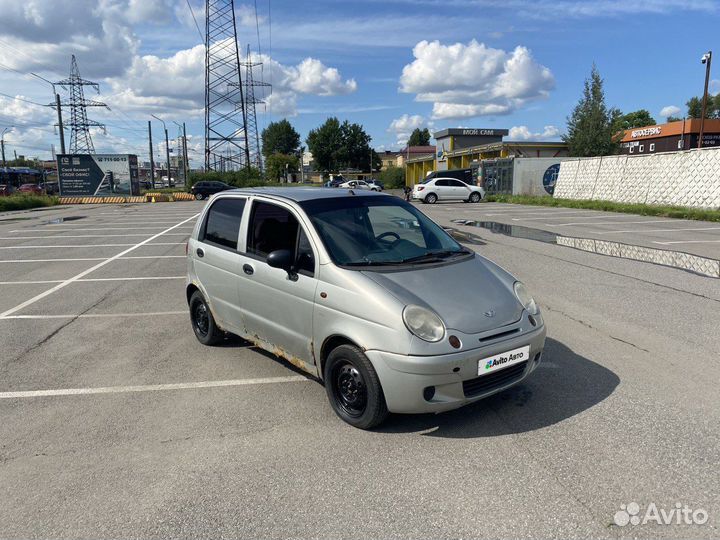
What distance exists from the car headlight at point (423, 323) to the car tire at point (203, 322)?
2788 mm

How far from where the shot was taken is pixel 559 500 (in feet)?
9.39

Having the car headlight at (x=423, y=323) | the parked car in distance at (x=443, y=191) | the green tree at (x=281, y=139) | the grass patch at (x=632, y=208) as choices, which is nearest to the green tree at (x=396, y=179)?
the parked car in distance at (x=443, y=191)

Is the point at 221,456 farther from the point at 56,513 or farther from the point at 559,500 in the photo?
the point at 559,500

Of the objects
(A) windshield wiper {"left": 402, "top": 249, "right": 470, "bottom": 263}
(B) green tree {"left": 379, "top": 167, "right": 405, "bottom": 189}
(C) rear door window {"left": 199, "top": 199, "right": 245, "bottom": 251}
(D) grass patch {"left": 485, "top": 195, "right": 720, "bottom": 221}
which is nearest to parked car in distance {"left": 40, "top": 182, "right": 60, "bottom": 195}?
(B) green tree {"left": 379, "top": 167, "right": 405, "bottom": 189}

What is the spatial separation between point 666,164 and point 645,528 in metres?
26.0

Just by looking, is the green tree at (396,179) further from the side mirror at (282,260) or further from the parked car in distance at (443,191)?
the side mirror at (282,260)

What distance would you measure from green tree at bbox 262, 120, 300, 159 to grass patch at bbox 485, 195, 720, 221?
105962 millimetres

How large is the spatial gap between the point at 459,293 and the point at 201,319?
10.5 feet

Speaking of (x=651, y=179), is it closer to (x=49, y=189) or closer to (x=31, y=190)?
(x=31, y=190)

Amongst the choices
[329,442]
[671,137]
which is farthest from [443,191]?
[671,137]

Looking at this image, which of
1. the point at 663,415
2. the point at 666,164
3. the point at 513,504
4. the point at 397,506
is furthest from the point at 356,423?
the point at 666,164

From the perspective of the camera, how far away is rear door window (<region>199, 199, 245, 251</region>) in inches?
203

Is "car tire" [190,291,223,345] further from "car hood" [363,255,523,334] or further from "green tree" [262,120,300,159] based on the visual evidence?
"green tree" [262,120,300,159]

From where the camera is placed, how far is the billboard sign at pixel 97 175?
145ft
